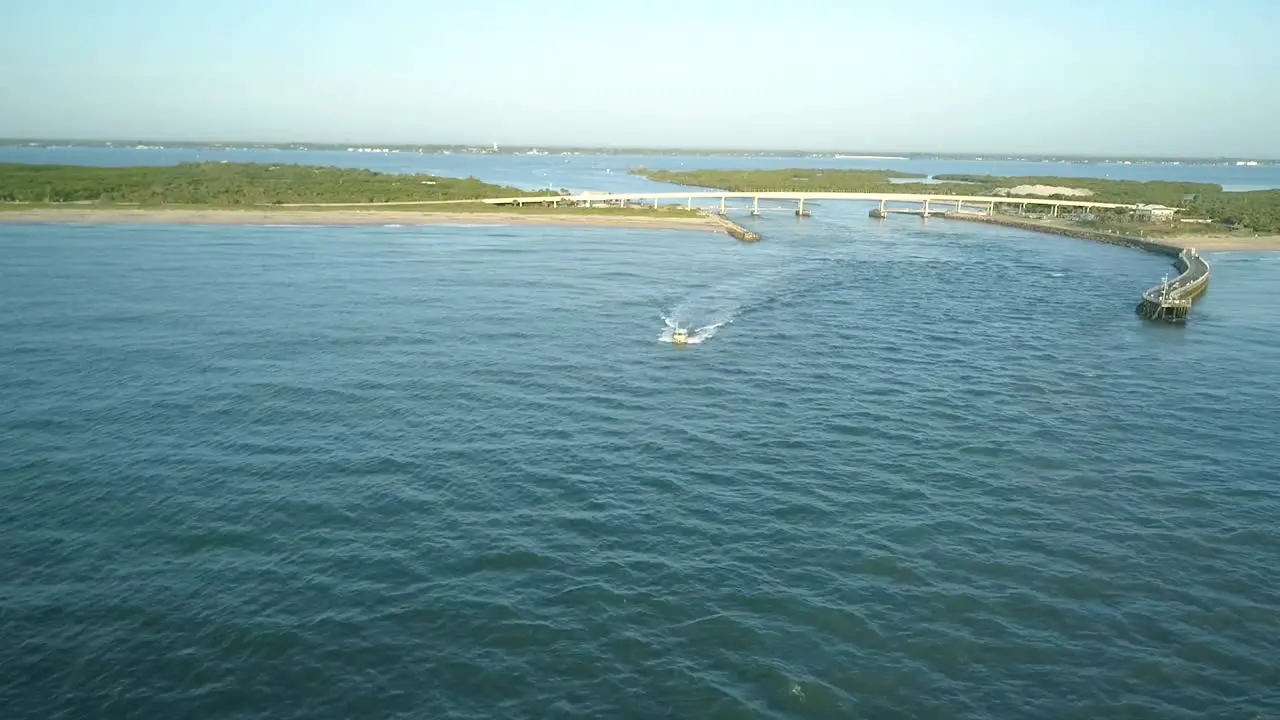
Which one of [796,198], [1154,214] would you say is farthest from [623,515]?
[796,198]

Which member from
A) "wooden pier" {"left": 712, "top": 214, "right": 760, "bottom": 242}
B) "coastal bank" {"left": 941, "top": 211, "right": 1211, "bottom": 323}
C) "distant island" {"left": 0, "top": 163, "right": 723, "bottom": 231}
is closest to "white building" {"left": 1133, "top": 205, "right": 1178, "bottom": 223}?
"coastal bank" {"left": 941, "top": 211, "right": 1211, "bottom": 323}

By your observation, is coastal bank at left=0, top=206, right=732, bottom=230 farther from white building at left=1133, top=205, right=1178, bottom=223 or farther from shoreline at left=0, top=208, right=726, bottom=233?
white building at left=1133, top=205, right=1178, bottom=223

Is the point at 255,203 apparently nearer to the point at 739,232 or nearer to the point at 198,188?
the point at 198,188

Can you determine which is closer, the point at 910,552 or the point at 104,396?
the point at 910,552

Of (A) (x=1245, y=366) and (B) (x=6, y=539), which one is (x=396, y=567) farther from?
(A) (x=1245, y=366)

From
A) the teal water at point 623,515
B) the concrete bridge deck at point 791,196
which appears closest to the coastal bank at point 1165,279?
the teal water at point 623,515

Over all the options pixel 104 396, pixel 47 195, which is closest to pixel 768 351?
pixel 104 396

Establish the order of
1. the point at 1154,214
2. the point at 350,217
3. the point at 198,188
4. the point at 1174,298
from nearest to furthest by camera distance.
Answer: the point at 1174,298 → the point at 350,217 → the point at 1154,214 → the point at 198,188
